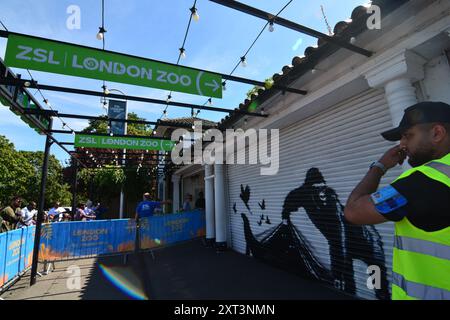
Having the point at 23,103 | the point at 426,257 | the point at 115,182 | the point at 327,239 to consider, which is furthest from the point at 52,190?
the point at 426,257

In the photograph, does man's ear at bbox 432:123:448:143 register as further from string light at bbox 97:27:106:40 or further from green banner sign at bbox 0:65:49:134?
green banner sign at bbox 0:65:49:134

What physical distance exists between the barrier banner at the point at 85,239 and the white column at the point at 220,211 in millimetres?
2892

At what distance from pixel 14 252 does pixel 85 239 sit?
1861 millimetres

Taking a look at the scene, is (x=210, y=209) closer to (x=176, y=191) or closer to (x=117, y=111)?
(x=117, y=111)

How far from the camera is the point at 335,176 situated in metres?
4.68

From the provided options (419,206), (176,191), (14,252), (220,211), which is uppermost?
(176,191)

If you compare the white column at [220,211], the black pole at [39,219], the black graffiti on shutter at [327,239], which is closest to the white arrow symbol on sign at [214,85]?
the black graffiti on shutter at [327,239]

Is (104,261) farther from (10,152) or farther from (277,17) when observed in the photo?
(10,152)

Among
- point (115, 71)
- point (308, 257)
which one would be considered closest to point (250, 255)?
point (308, 257)

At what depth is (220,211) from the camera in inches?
351

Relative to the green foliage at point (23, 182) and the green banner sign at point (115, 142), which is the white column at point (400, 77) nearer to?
the green banner sign at point (115, 142)

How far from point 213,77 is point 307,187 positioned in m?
3.09

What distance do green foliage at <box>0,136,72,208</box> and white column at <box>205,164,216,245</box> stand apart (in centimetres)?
2488

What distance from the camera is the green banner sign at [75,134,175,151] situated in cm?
702
